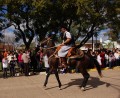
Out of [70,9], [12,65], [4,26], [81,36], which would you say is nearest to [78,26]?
[81,36]

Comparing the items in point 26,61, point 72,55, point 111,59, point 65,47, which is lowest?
point 111,59

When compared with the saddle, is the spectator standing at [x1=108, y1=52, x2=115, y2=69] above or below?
below

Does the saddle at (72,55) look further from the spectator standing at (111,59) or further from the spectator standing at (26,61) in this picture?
the spectator standing at (111,59)

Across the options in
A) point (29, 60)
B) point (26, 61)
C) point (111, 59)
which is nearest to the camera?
point (26, 61)

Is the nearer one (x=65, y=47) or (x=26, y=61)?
(x=65, y=47)

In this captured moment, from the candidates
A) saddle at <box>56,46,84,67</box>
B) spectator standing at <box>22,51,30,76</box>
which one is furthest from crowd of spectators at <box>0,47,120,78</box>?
saddle at <box>56,46,84,67</box>

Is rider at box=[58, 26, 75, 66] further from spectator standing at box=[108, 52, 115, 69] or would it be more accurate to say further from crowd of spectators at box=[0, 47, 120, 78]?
spectator standing at box=[108, 52, 115, 69]

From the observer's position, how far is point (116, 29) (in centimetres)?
3117

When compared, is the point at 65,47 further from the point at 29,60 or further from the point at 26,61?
the point at 29,60

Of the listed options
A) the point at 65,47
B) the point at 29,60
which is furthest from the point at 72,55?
the point at 29,60

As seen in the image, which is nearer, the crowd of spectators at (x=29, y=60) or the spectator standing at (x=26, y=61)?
the crowd of spectators at (x=29, y=60)

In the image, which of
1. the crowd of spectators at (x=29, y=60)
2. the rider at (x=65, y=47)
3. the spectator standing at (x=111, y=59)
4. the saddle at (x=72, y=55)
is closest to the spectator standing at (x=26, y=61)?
the crowd of spectators at (x=29, y=60)

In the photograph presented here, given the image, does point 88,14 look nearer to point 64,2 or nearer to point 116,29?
point 64,2

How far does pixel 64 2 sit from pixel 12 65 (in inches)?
287
